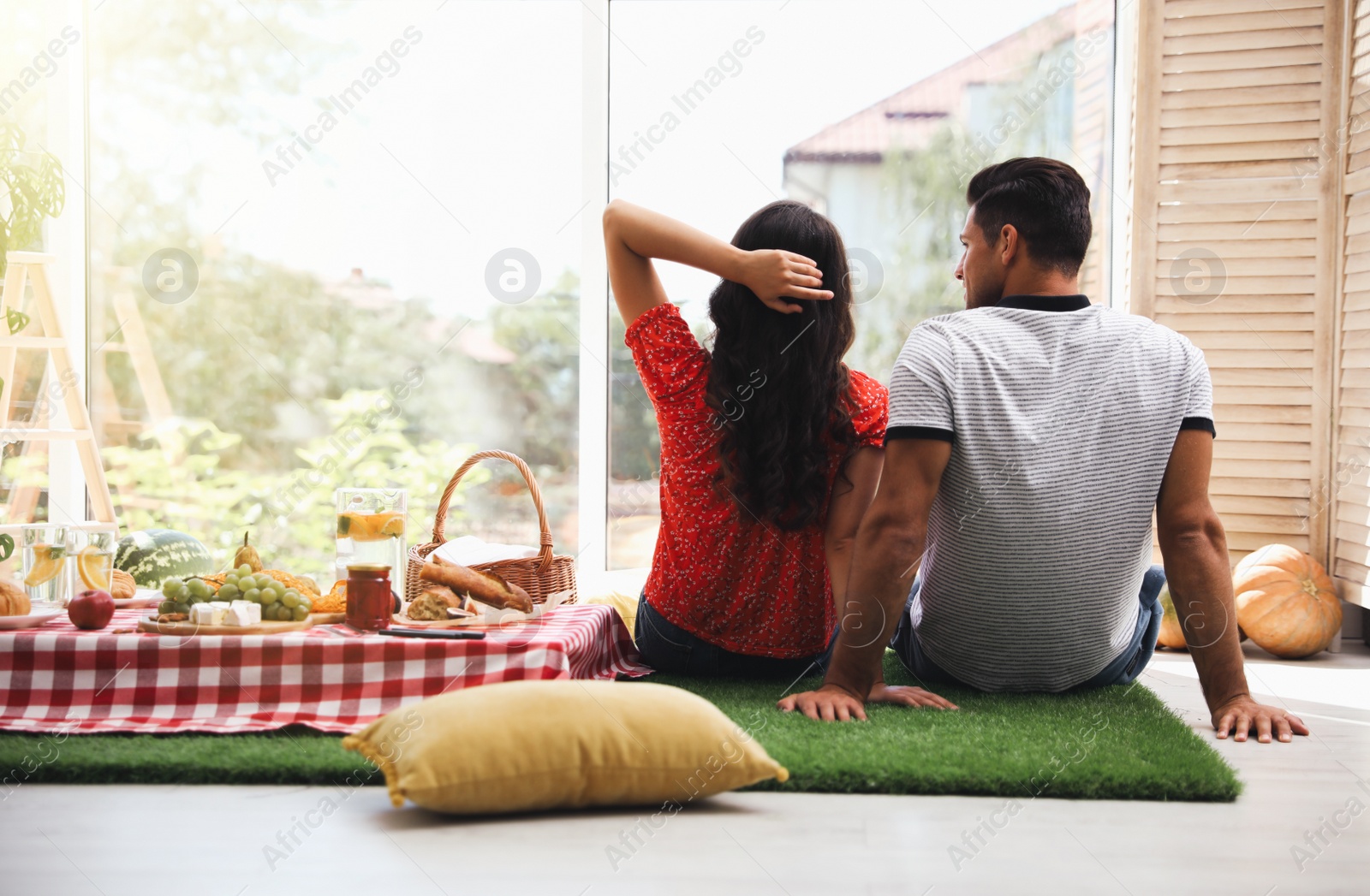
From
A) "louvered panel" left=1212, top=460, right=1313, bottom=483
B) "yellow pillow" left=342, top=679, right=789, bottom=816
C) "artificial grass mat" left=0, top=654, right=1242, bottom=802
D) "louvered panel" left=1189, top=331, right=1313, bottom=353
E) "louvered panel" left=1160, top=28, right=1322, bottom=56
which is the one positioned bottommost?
"artificial grass mat" left=0, top=654, right=1242, bottom=802

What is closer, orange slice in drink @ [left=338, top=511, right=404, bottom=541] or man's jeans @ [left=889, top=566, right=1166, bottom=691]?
orange slice in drink @ [left=338, top=511, right=404, bottom=541]

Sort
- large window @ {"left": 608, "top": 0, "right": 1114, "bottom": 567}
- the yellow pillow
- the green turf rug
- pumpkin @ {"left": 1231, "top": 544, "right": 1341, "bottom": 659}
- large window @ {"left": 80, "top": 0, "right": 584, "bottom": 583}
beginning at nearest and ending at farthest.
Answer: the yellow pillow → the green turf rug → pumpkin @ {"left": 1231, "top": 544, "right": 1341, "bottom": 659} → large window @ {"left": 608, "top": 0, "right": 1114, "bottom": 567} → large window @ {"left": 80, "top": 0, "right": 584, "bottom": 583}

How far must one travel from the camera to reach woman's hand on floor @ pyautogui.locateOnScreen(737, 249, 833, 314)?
207 cm

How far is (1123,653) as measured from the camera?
2287 millimetres

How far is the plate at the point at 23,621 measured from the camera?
1980mm

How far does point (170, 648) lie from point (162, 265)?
2.72 metres

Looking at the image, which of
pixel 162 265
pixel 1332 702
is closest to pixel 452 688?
pixel 1332 702

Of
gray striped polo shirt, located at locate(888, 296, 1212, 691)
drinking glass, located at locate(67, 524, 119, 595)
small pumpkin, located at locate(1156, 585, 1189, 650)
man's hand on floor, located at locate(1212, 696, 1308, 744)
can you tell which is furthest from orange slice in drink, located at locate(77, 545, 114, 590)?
small pumpkin, located at locate(1156, 585, 1189, 650)

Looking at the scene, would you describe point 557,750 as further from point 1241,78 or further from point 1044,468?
point 1241,78

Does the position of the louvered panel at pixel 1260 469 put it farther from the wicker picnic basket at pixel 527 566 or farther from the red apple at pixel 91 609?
the red apple at pixel 91 609

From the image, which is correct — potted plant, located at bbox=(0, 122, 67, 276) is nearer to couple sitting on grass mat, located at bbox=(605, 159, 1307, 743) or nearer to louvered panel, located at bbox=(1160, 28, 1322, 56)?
couple sitting on grass mat, located at bbox=(605, 159, 1307, 743)

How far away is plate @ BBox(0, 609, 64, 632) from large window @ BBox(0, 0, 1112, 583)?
214 cm

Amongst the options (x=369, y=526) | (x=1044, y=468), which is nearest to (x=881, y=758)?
(x=1044, y=468)

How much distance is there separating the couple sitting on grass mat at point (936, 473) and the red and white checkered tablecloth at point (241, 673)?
50 cm
